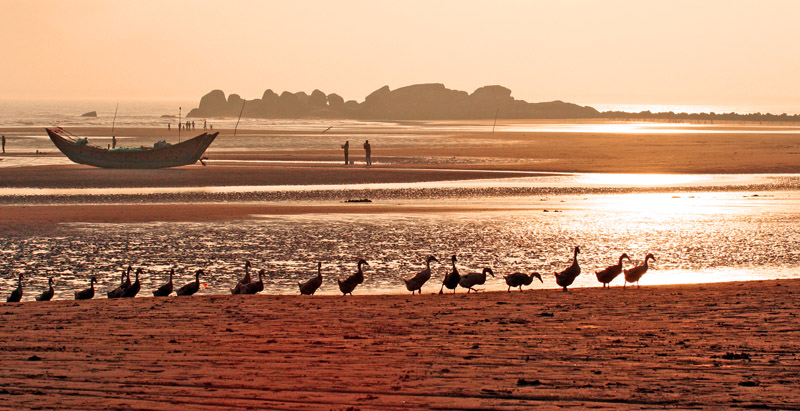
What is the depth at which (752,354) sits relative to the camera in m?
9.12

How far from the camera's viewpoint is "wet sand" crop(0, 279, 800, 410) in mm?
7648

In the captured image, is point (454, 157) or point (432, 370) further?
point (454, 157)

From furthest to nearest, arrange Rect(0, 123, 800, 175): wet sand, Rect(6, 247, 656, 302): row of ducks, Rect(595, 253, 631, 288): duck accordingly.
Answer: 1. Rect(0, 123, 800, 175): wet sand
2. Rect(595, 253, 631, 288): duck
3. Rect(6, 247, 656, 302): row of ducks

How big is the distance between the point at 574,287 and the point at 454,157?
1452 inches

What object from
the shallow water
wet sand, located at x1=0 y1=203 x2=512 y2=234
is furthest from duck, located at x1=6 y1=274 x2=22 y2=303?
wet sand, located at x1=0 y1=203 x2=512 y2=234

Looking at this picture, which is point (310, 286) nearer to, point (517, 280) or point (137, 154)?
point (517, 280)

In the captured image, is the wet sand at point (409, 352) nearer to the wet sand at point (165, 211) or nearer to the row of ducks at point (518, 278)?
the row of ducks at point (518, 278)

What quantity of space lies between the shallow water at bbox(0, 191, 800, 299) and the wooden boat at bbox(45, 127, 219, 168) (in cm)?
1856

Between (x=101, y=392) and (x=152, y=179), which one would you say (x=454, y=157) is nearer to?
(x=152, y=179)

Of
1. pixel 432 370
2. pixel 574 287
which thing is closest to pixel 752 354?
pixel 432 370

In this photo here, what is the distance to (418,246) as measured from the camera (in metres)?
19.6

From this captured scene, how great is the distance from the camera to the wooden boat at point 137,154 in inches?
1609

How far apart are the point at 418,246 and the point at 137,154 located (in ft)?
80.5

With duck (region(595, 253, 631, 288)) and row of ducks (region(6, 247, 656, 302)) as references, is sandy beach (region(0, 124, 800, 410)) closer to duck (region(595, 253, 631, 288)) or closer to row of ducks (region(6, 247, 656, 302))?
row of ducks (region(6, 247, 656, 302))
